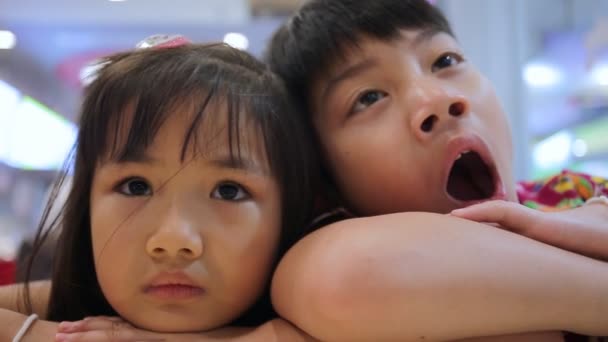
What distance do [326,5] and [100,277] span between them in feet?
1.80

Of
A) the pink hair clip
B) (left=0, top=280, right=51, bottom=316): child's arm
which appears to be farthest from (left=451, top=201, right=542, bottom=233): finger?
(left=0, top=280, right=51, bottom=316): child's arm

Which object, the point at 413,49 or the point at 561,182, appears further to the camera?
the point at 561,182

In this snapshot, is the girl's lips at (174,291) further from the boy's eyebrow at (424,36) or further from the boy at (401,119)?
the boy's eyebrow at (424,36)

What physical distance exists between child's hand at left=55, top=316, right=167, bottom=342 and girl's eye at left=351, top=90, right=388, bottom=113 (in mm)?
435

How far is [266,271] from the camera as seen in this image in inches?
27.5

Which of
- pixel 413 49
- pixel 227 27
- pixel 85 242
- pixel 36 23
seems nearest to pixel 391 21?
pixel 413 49

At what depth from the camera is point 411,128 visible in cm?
78

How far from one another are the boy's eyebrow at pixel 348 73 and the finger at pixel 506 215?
315 millimetres

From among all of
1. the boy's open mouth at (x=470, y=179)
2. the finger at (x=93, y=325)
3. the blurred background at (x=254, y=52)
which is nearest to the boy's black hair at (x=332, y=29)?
the boy's open mouth at (x=470, y=179)

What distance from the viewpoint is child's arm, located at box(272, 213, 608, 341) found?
497 mm

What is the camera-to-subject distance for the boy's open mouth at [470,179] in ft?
2.73

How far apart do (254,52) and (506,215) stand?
64.8 inches

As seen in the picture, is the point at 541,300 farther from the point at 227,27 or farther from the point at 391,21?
the point at 227,27

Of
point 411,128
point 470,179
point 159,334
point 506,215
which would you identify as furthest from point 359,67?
point 159,334
